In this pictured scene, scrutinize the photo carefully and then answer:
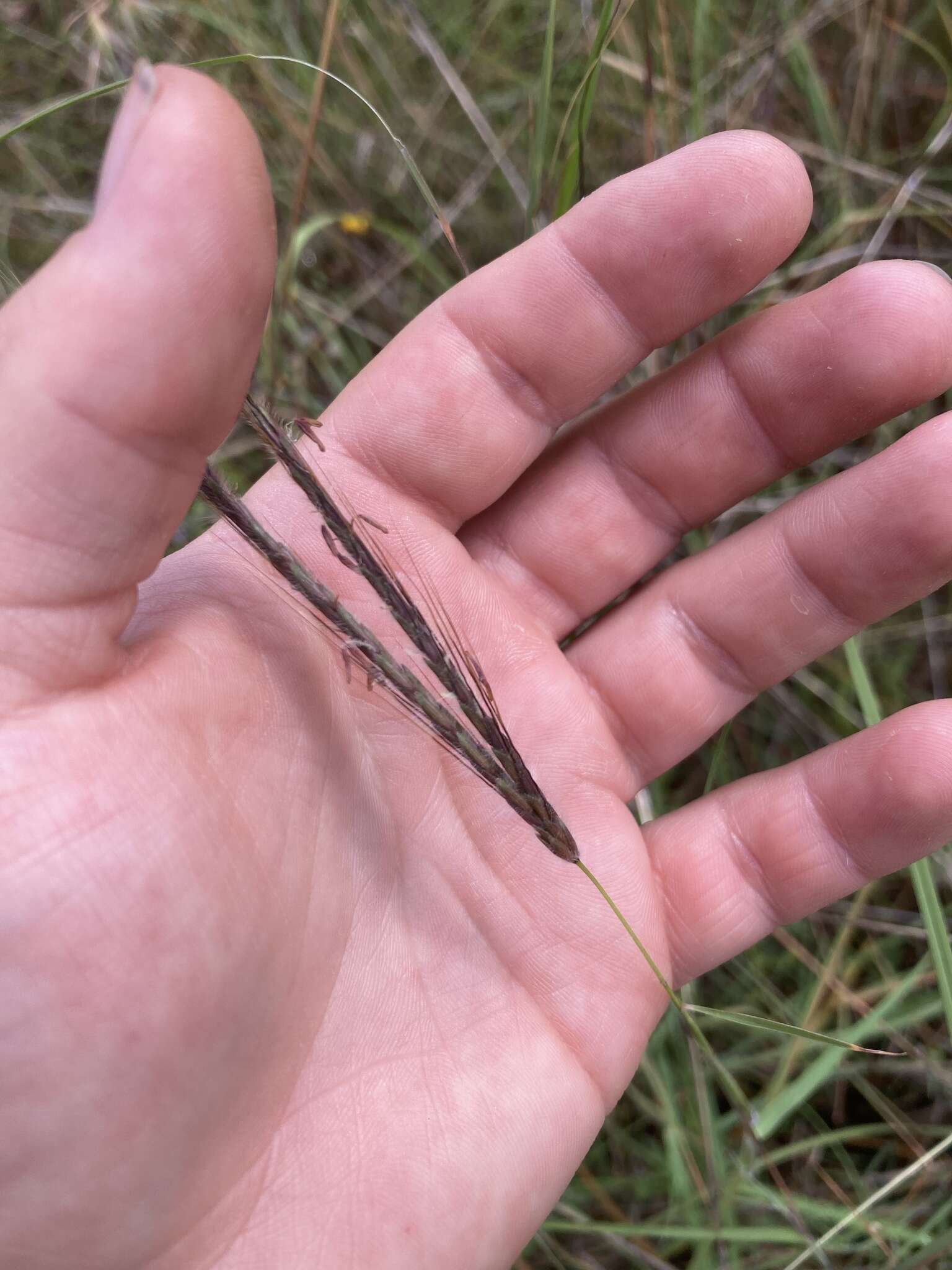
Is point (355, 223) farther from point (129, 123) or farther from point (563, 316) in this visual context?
point (129, 123)

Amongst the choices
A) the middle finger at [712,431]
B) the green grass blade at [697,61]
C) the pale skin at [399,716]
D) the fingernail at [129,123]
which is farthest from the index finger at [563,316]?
the fingernail at [129,123]

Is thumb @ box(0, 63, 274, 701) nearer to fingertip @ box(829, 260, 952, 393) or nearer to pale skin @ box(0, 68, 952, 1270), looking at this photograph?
pale skin @ box(0, 68, 952, 1270)

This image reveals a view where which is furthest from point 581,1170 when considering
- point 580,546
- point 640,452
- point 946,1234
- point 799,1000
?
point 640,452

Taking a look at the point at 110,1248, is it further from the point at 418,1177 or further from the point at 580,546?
the point at 580,546

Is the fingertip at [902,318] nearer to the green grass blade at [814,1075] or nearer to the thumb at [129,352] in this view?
the thumb at [129,352]

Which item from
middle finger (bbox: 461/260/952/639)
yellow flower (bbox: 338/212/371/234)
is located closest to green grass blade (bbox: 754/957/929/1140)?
middle finger (bbox: 461/260/952/639)

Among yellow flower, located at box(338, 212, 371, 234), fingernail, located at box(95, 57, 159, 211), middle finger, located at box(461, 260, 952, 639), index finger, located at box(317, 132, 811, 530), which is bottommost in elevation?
middle finger, located at box(461, 260, 952, 639)

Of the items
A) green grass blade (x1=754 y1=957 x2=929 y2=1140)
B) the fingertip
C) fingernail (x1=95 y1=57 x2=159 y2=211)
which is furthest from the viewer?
green grass blade (x1=754 y1=957 x2=929 y2=1140)

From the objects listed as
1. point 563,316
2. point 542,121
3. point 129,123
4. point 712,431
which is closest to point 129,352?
point 129,123
